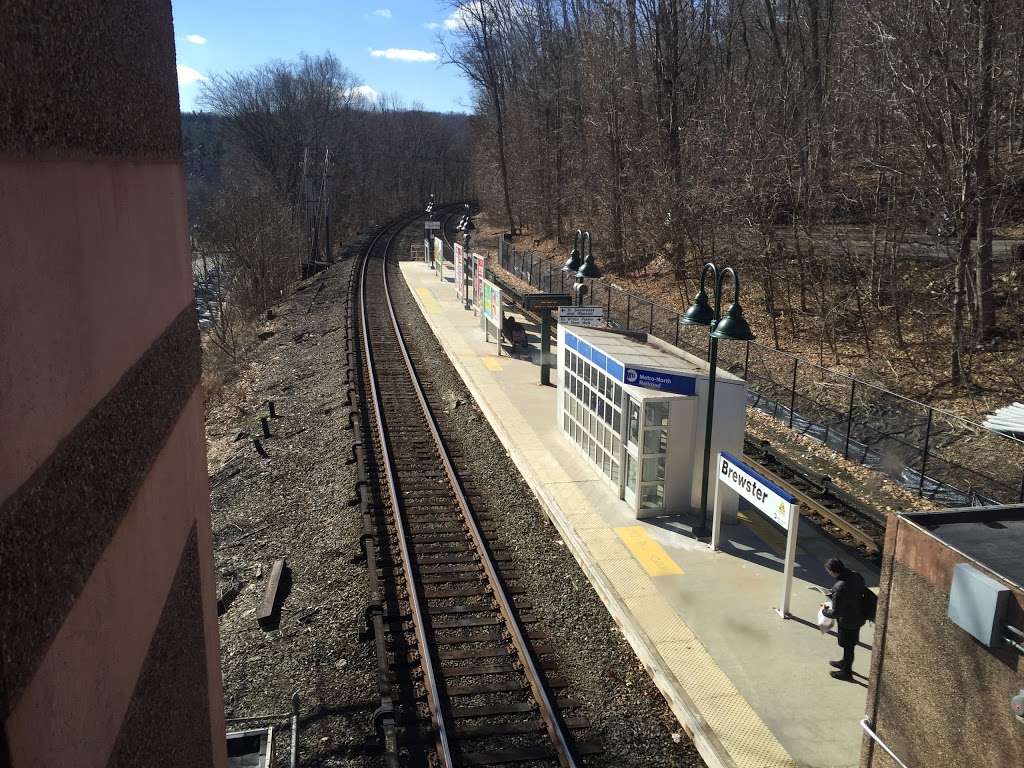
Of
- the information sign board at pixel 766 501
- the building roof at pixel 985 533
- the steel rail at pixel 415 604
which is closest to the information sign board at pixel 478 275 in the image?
the steel rail at pixel 415 604

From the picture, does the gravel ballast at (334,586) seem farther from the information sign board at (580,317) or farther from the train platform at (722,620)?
the information sign board at (580,317)

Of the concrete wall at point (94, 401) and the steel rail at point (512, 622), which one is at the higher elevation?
the concrete wall at point (94, 401)

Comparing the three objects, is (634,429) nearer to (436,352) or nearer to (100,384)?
(100,384)

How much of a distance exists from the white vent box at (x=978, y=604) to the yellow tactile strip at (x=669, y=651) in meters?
2.57

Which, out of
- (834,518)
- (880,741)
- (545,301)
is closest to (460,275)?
(545,301)

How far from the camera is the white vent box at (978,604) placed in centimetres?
507

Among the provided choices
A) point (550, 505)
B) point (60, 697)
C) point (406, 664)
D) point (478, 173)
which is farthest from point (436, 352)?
point (478, 173)

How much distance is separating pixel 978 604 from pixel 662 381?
6.95m

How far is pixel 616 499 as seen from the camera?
13008 millimetres

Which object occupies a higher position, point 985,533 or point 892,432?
point 985,533

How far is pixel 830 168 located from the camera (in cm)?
2303

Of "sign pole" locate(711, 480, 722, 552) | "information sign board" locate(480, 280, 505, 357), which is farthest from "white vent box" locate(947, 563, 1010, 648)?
"information sign board" locate(480, 280, 505, 357)

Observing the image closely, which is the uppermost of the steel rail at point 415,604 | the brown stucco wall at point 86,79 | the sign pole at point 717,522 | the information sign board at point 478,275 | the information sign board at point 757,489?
the brown stucco wall at point 86,79

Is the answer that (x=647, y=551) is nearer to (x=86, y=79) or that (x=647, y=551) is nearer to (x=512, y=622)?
(x=512, y=622)
